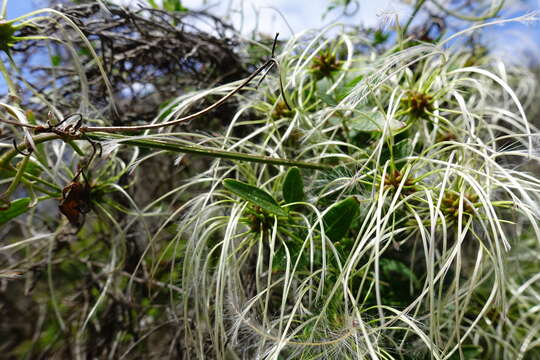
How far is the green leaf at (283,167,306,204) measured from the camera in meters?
0.63

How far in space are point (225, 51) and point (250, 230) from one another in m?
0.48

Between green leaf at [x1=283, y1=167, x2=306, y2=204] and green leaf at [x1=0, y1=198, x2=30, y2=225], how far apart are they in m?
0.37

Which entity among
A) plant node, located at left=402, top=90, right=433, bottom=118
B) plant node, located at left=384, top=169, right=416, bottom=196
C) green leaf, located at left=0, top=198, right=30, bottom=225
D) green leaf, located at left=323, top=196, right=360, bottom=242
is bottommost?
green leaf, located at left=0, top=198, right=30, bottom=225

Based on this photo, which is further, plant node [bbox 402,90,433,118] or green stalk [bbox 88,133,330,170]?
plant node [bbox 402,90,433,118]

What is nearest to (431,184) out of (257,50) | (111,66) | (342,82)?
(342,82)

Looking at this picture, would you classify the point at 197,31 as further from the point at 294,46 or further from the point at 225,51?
the point at 294,46

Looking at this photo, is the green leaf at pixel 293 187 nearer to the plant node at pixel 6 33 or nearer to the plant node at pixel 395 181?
the plant node at pixel 395 181

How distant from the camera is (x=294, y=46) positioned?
75cm

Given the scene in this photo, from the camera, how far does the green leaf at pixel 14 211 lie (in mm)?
609

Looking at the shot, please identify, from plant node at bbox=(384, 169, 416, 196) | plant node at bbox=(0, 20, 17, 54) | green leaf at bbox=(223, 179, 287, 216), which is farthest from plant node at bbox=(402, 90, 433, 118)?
plant node at bbox=(0, 20, 17, 54)

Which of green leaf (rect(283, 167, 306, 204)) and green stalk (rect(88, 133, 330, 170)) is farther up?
green stalk (rect(88, 133, 330, 170))

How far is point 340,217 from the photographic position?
60 centimetres

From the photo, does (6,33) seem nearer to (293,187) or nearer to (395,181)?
(293,187)

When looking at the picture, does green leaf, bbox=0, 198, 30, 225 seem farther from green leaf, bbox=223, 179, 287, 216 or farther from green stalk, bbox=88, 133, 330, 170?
green leaf, bbox=223, 179, 287, 216
